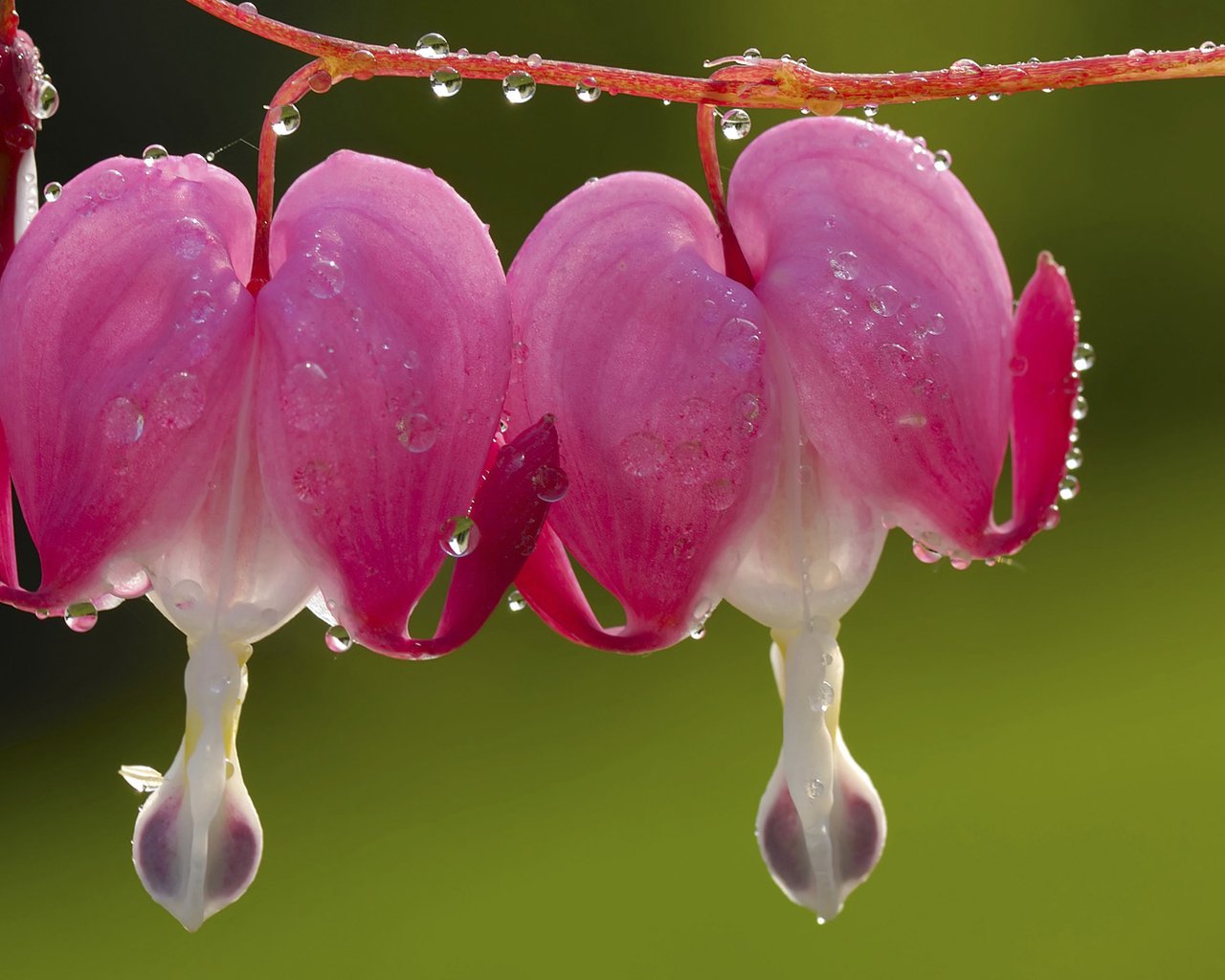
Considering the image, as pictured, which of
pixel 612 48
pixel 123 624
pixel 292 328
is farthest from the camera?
pixel 612 48

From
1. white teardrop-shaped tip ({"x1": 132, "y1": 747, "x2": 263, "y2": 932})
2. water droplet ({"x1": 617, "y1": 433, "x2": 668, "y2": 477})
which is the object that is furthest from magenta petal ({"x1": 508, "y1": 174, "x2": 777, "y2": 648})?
white teardrop-shaped tip ({"x1": 132, "y1": 747, "x2": 263, "y2": 932})

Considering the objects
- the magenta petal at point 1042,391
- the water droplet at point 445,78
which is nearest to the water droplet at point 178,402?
the water droplet at point 445,78

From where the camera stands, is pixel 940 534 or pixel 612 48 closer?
pixel 940 534

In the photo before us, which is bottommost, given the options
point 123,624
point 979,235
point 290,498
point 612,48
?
point 123,624

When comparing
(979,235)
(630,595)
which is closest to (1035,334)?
(979,235)

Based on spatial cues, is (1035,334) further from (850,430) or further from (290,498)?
(290,498)

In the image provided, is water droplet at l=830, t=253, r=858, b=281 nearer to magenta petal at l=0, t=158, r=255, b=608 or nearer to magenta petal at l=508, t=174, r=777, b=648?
magenta petal at l=508, t=174, r=777, b=648
